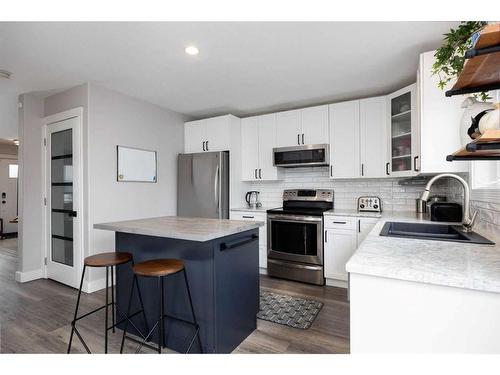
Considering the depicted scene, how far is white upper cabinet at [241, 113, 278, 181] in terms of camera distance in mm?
3975

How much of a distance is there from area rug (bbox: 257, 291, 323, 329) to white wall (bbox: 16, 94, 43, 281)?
305 centimetres

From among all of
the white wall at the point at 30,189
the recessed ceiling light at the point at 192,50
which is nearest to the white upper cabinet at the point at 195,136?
the recessed ceiling light at the point at 192,50

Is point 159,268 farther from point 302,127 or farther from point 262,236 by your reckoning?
point 302,127

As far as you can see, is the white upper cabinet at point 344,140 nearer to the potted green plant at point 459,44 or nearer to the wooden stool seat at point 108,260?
the potted green plant at point 459,44

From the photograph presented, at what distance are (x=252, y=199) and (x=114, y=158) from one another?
212cm

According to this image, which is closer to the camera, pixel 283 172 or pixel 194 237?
pixel 194 237

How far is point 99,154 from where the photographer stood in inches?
124

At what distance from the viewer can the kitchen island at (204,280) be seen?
1797mm

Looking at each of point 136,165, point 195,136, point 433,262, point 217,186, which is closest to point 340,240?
point 217,186

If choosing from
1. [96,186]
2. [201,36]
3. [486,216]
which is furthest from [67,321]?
[486,216]

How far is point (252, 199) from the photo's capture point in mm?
4453

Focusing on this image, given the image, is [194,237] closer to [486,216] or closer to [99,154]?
[486,216]

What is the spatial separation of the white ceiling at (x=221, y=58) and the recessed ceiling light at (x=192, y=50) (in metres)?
0.05
